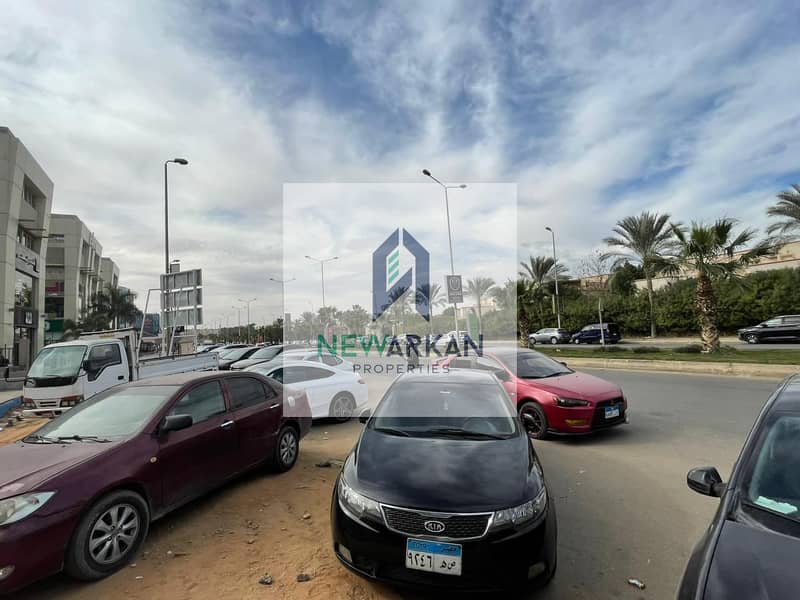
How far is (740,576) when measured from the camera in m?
1.87

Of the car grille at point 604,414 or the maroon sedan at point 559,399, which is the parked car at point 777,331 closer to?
the maroon sedan at point 559,399

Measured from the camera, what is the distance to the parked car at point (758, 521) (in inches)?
72.5

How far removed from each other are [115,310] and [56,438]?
6037 centimetres

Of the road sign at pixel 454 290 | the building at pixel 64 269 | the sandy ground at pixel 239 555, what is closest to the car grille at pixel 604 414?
the sandy ground at pixel 239 555

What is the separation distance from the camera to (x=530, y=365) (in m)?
7.75

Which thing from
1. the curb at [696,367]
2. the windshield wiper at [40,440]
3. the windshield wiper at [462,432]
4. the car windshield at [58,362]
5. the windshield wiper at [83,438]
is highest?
the car windshield at [58,362]

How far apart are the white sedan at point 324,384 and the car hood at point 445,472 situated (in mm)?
4392

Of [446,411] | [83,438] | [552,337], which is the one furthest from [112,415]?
[552,337]

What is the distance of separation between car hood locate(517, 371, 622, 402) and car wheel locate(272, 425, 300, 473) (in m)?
3.69

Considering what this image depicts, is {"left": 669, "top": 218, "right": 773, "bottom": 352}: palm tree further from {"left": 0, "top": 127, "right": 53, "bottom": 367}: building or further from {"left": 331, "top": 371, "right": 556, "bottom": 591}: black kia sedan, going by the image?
{"left": 0, "top": 127, "right": 53, "bottom": 367}: building

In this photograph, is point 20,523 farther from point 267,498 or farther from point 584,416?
point 584,416

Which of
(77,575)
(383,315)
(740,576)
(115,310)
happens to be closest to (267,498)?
(77,575)

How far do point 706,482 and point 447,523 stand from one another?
1.68 m

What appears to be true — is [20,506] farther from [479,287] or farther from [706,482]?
[479,287]
